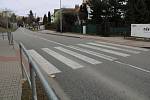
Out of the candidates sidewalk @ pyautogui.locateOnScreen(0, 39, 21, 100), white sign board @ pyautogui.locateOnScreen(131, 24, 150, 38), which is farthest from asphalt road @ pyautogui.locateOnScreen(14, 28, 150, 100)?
white sign board @ pyautogui.locateOnScreen(131, 24, 150, 38)

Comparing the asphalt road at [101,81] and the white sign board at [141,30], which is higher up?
the white sign board at [141,30]

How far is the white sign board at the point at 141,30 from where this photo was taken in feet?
84.9

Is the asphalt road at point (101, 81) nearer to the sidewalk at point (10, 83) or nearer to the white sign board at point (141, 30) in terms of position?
the sidewalk at point (10, 83)

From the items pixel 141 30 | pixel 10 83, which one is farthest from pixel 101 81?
pixel 141 30

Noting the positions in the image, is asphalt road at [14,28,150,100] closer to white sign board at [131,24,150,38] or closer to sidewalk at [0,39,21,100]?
sidewalk at [0,39,21,100]

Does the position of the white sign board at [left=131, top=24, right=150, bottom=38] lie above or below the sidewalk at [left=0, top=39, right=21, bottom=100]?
above

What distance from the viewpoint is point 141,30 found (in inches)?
1052

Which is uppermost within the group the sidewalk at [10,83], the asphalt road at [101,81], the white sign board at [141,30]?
the white sign board at [141,30]

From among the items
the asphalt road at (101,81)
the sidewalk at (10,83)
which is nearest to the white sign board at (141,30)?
the asphalt road at (101,81)

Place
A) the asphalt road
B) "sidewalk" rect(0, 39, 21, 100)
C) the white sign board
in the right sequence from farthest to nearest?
the white sign board → the asphalt road → "sidewalk" rect(0, 39, 21, 100)

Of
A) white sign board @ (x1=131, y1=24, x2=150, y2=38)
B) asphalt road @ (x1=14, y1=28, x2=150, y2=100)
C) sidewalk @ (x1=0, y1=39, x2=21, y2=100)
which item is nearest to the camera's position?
sidewalk @ (x1=0, y1=39, x2=21, y2=100)

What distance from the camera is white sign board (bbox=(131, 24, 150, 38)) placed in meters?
25.9

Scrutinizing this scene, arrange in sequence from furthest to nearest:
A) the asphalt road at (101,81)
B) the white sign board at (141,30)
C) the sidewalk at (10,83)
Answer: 1. the white sign board at (141,30)
2. the asphalt road at (101,81)
3. the sidewalk at (10,83)

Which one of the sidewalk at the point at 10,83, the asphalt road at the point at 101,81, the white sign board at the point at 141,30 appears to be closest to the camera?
the sidewalk at the point at 10,83
